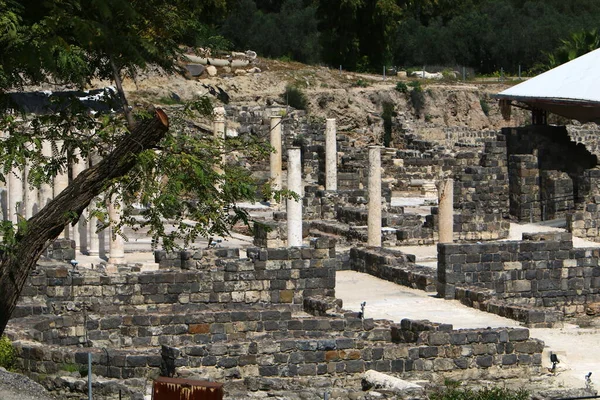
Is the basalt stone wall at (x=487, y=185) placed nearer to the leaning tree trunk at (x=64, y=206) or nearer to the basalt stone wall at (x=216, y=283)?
the basalt stone wall at (x=216, y=283)

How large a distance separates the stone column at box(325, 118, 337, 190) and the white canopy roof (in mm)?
5155

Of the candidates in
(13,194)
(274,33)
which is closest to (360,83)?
(274,33)

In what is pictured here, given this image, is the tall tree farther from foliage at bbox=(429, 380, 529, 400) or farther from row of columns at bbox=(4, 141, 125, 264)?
row of columns at bbox=(4, 141, 125, 264)

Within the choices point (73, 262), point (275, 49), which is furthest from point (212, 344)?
point (275, 49)

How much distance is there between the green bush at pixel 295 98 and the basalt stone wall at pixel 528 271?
2795cm

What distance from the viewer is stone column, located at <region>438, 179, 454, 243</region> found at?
116 ft

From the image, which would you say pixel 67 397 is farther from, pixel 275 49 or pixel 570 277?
pixel 275 49

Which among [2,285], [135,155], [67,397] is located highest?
[135,155]

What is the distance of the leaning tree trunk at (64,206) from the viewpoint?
56.4 feet

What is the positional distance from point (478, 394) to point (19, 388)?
588 centimetres

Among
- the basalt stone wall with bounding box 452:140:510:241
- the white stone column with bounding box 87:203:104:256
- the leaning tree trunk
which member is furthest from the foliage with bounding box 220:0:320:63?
the leaning tree trunk

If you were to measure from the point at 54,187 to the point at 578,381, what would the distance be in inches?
591

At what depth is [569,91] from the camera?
46.3 meters

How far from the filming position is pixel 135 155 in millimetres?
17234
